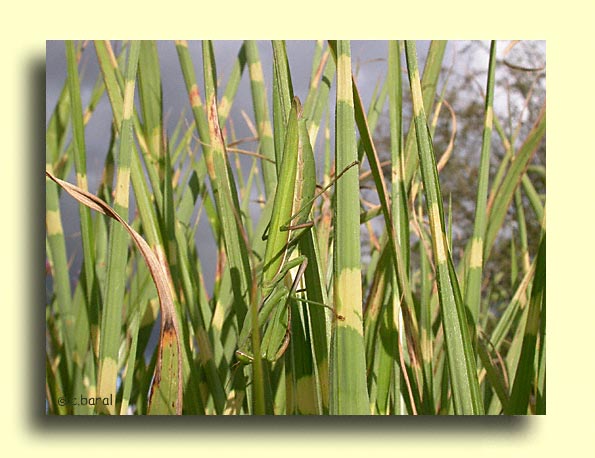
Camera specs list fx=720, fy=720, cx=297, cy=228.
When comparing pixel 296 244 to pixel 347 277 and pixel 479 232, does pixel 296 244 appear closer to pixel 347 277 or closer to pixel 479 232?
pixel 347 277

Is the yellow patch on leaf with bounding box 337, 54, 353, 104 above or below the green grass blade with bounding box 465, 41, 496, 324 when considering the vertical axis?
above

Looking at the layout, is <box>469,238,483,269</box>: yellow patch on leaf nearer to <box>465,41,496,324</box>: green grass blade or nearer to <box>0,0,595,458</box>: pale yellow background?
<box>465,41,496,324</box>: green grass blade

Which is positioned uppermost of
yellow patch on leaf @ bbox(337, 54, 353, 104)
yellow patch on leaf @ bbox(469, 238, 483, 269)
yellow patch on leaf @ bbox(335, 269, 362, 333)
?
yellow patch on leaf @ bbox(337, 54, 353, 104)

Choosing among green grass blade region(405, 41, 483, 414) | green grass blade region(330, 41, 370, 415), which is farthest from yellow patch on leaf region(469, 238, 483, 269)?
green grass blade region(330, 41, 370, 415)

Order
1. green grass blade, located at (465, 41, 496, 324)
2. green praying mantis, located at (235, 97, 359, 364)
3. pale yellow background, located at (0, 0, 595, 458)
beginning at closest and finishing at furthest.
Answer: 1. green praying mantis, located at (235, 97, 359, 364)
2. green grass blade, located at (465, 41, 496, 324)
3. pale yellow background, located at (0, 0, 595, 458)
